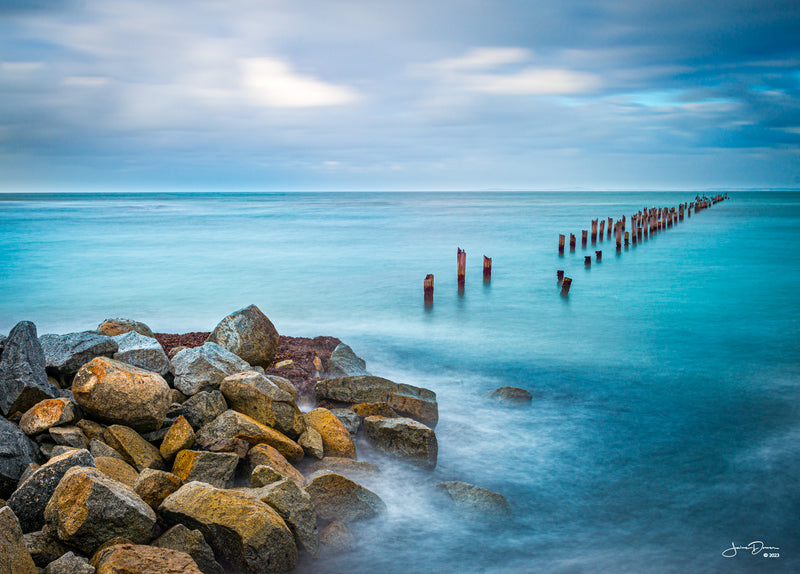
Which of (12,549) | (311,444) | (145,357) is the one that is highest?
(145,357)

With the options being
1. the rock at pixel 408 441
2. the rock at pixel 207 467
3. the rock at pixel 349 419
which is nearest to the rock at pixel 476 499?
the rock at pixel 408 441

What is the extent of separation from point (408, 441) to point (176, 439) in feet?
7.60

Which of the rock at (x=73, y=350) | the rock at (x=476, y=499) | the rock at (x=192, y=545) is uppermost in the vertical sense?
the rock at (x=73, y=350)

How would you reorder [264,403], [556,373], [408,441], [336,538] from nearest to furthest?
1. [336,538]
2. [264,403]
3. [408,441]
4. [556,373]

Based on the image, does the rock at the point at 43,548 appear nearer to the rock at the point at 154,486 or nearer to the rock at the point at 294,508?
the rock at the point at 154,486

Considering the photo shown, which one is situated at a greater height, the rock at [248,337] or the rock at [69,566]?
the rock at [248,337]

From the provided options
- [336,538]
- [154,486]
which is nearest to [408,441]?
[336,538]

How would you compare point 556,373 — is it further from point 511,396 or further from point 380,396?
point 380,396

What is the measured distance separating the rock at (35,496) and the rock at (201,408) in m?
1.61

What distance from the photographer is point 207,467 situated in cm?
504

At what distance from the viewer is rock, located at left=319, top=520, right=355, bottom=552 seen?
4723 millimetres

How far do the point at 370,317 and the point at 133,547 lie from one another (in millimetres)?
10230

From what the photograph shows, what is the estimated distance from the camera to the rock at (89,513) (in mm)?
3844

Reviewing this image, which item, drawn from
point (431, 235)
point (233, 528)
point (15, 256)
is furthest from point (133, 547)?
point (431, 235)
